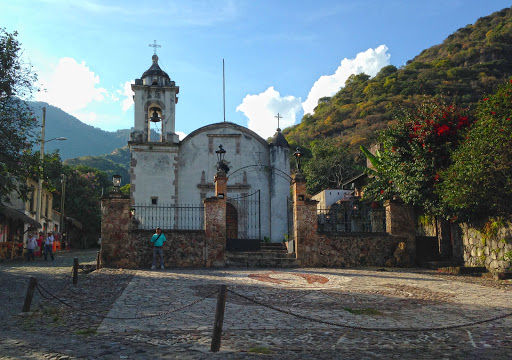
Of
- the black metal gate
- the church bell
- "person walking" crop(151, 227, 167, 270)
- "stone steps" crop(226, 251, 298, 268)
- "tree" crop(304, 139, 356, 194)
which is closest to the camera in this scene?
"person walking" crop(151, 227, 167, 270)

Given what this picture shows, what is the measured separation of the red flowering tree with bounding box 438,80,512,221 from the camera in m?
11.9

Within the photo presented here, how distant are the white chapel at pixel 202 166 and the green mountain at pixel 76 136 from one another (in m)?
131

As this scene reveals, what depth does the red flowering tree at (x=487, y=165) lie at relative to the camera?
1188 centimetres

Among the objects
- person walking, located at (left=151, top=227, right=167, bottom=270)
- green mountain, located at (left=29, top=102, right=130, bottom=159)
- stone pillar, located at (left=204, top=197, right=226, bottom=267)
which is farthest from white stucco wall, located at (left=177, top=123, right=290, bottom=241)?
green mountain, located at (left=29, top=102, right=130, bottom=159)

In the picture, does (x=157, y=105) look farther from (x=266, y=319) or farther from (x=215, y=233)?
(x=266, y=319)

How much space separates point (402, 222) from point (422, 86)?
49.3 m

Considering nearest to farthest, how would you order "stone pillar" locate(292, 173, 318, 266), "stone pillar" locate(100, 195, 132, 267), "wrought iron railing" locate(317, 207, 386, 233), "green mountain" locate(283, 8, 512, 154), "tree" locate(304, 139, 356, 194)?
"stone pillar" locate(100, 195, 132, 267)
"stone pillar" locate(292, 173, 318, 266)
"wrought iron railing" locate(317, 207, 386, 233)
"tree" locate(304, 139, 356, 194)
"green mountain" locate(283, 8, 512, 154)

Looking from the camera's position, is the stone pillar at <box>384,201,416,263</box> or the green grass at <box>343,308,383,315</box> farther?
the stone pillar at <box>384,201,416,263</box>

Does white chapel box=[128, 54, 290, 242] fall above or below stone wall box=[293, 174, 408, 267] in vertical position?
above

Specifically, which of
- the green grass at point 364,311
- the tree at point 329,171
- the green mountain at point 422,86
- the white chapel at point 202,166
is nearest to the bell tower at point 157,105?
the white chapel at point 202,166

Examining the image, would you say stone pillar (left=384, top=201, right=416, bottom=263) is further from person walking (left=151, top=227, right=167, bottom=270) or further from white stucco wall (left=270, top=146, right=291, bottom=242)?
person walking (left=151, top=227, right=167, bottom=270)

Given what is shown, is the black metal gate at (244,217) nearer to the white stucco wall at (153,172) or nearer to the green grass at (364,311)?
the white stucco wall at (153,172)

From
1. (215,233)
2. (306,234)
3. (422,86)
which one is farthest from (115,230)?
(422,86)

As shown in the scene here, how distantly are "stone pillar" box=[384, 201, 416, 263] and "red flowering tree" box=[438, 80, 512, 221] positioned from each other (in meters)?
2.60
